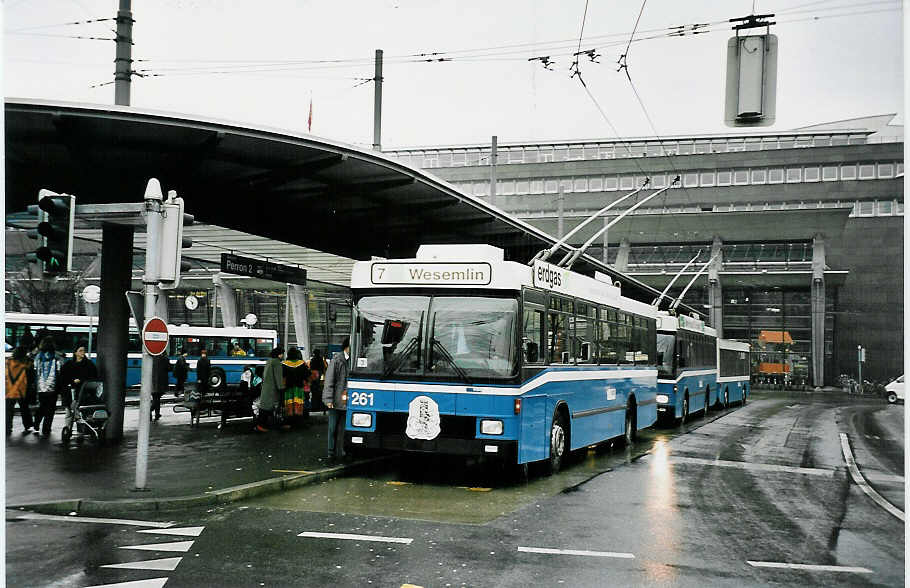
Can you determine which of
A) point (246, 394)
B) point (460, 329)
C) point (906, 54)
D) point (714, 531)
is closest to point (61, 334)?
point (246, 394)

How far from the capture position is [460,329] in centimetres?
1289

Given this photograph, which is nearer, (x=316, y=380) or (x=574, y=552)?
(x=574, y=552)

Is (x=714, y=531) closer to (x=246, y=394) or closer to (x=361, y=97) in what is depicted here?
(x=246, y=394)

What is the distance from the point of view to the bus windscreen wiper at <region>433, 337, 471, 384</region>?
12.6 metres

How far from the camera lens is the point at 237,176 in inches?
643

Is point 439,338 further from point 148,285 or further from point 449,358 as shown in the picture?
point 148,285

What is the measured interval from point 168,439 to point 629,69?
40.2ft

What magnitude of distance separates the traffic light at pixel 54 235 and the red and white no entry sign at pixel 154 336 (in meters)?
1.16

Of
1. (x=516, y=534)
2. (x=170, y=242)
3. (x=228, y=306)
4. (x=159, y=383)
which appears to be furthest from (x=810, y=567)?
(x=228, y=306)

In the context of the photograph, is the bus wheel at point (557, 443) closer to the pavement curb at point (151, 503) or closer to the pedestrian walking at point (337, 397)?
the pedestrian walking at point (337, 397)

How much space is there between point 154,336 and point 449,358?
392cm

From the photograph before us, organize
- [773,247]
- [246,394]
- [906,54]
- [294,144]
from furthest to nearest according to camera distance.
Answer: [773,247] → [246,394] → [294,144] → [906,54]

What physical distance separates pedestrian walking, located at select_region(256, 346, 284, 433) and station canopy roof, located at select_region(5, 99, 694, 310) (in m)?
3.05

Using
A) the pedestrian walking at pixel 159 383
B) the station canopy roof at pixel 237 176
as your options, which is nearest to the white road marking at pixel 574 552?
the station canopy roof at pixel 237 176
